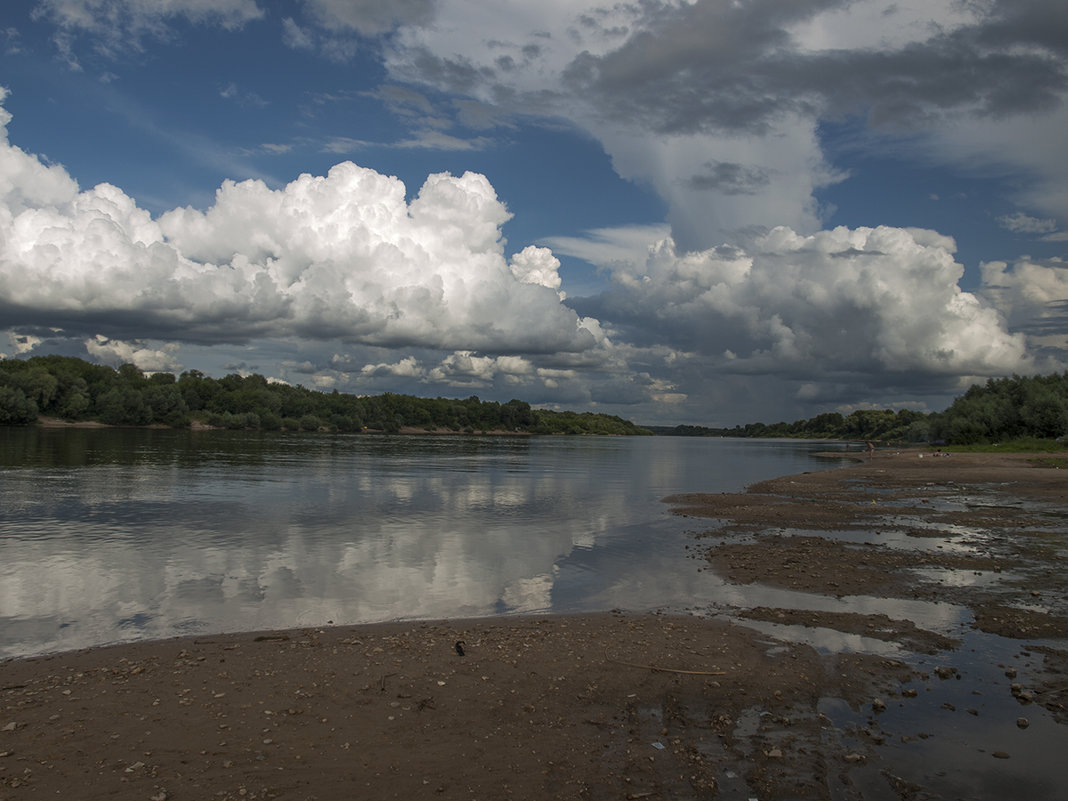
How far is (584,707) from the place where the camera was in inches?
380

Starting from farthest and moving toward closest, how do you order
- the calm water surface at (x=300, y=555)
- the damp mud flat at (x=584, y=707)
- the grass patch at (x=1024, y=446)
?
the grass patch at (x=1024, y=446) < the calm water surface at (x=300, y=555) < the damp mud flat at (x=584, y=707)

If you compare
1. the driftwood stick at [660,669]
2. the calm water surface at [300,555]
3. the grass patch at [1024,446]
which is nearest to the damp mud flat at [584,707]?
the driftwood stick at [660,669]

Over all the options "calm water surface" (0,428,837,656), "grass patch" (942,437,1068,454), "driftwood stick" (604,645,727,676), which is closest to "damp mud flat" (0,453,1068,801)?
"driftwood stick" (604,645,727,676)

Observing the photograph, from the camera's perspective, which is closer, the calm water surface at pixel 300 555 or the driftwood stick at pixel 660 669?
the driftwood stick at pixel 660 669

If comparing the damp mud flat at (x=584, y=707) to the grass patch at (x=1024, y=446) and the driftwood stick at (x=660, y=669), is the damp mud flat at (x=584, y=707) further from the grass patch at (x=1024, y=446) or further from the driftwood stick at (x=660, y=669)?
the grass patch at (x=1024, y=446)

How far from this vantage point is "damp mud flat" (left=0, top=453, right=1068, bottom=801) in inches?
301

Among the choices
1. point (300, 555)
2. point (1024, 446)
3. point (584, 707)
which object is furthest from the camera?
point (1024, 446)

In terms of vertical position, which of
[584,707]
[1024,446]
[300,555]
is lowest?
[300,555]

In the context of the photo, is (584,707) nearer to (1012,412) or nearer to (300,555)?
(300,555)

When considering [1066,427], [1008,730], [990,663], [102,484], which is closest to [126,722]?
[1008,730]

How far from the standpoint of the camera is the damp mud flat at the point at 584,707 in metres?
7.64

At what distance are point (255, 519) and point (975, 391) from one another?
142 meters

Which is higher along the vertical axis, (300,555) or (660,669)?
(660,669)

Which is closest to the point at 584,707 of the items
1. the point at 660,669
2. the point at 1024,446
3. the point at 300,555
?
the point at 660,669
